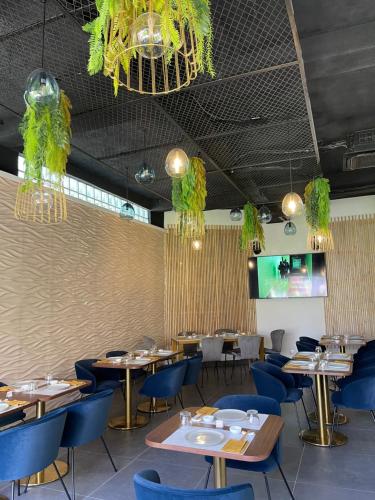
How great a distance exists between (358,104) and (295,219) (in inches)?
197

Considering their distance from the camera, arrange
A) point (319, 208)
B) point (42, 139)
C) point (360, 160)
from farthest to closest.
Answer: point (319, 208)
point (360, 160)
point (42, 139)

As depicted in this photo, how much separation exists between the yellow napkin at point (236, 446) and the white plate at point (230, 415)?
1.30 feet

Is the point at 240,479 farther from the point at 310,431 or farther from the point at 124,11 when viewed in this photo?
the point at 124,11

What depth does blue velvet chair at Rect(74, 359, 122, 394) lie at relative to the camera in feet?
17.8

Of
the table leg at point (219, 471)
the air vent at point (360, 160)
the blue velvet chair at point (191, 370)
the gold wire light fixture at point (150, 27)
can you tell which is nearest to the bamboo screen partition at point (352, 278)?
the air vent at point (360, 160)

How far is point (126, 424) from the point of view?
17.3 feet

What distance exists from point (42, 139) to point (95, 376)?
383 centimetres

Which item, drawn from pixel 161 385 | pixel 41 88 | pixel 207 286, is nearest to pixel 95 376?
pixel 161 385

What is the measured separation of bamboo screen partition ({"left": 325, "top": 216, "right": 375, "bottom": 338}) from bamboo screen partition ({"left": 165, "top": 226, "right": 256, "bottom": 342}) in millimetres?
2122

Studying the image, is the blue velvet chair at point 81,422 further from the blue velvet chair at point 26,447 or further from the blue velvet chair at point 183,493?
the blue velvet chair at point 183,493

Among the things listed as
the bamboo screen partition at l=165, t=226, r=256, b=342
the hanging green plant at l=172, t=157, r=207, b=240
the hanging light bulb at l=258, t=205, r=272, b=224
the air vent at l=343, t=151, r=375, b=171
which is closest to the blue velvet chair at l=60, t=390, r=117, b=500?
the hanging green plant at l=172, t=157, r=207, b=240

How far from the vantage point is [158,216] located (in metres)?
10.4

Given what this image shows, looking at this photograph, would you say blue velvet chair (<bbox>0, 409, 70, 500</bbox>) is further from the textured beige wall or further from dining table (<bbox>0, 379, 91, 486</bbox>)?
the textured beige wall

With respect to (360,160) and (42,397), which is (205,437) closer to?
(42,397)
